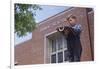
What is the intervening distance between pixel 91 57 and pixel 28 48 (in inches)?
21.3

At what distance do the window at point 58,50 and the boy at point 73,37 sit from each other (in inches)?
1.5

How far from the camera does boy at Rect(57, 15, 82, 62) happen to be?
1894 millimetres

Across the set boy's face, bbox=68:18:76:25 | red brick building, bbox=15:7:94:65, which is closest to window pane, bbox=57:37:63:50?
red brick building, bbox=15:7:94:65

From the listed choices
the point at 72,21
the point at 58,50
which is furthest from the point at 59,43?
the point at 72,21

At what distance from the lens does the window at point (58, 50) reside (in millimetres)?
1864

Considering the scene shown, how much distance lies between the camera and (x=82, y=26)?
1.92 metres

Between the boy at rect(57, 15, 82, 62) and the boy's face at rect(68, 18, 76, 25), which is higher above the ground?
the boy's face at rect(68, 18, 76, 25)

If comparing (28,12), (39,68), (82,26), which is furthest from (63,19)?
(39,68)

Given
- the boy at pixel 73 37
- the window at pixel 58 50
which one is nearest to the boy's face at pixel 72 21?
the boy at pixel 73 37

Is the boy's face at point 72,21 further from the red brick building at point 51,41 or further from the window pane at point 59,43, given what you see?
the window pane at point 59,43

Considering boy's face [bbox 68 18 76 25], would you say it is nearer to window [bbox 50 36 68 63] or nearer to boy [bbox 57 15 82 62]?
boy [bbox 57 15 82 62]

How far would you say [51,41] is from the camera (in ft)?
6.19

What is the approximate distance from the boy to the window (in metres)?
0.04
